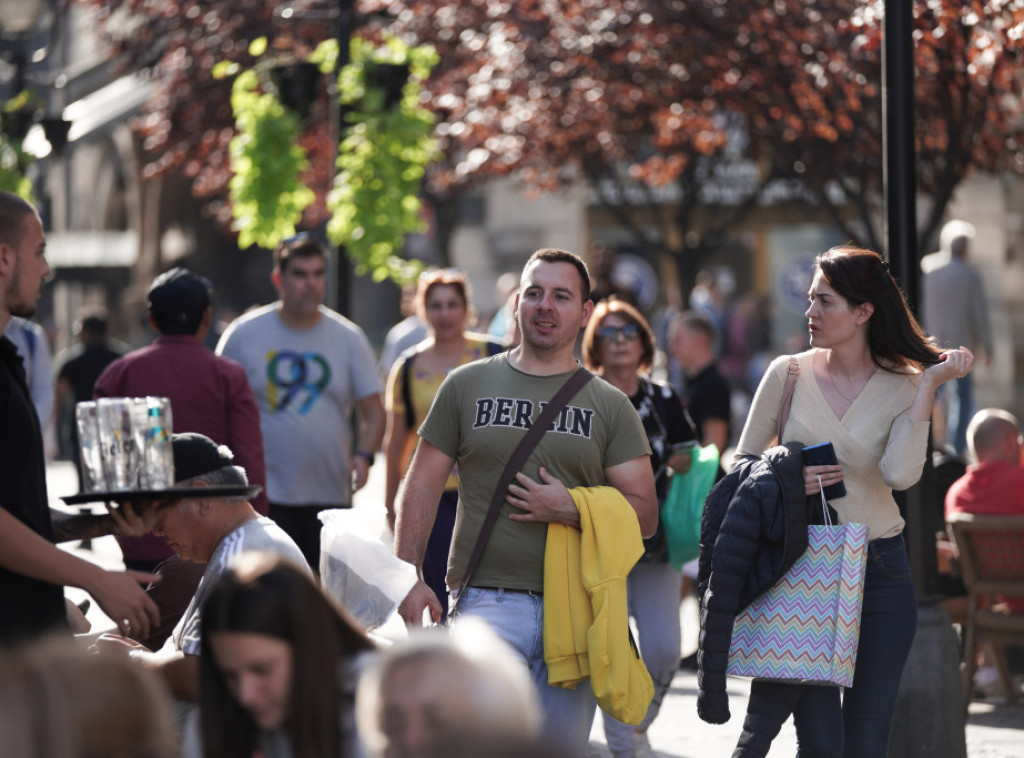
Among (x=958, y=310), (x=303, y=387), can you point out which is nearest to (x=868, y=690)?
(x=303, y=387)

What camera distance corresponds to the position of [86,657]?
3.05 m

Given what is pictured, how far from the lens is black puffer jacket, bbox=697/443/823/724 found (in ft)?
19.0

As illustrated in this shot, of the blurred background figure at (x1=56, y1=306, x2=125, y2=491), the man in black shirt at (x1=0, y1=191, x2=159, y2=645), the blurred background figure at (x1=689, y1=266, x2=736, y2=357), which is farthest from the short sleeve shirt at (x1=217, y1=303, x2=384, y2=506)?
the blurred background figure at (x1=689, y1=266, x2=736, y2=357)

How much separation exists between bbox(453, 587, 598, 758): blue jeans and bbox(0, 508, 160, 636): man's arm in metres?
1.55

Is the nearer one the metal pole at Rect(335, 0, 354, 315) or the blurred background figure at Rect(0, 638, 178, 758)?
the blurred background figure at Rect(0, 638, 178, 758)

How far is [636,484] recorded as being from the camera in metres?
5.83

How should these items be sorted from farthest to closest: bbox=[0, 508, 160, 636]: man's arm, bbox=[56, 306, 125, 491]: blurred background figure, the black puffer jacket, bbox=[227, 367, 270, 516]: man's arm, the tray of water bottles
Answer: bbox=[56, 306, 125, 491]: blurred background figure
bbox=[227, 367, 270, 516]: man's arm
the black puffer jacket
the tray of water bottles
bbox=[0, 508, 160, 636]: man's arm

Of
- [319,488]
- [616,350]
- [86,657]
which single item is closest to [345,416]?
[319,488]

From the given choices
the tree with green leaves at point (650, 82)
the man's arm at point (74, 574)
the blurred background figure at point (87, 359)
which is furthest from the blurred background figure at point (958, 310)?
the man's arm at point (74, 574)

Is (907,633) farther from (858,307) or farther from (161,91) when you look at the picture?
(161,91)

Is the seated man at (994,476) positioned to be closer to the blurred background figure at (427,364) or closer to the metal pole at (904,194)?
the metal pole at (904,194)

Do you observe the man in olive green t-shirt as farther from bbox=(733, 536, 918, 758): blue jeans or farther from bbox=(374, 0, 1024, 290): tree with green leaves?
bbox=(374, 0, 1024, 290): tree with green leaves

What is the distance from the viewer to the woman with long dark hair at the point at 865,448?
593cm

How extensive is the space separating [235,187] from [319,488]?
23.4ft
